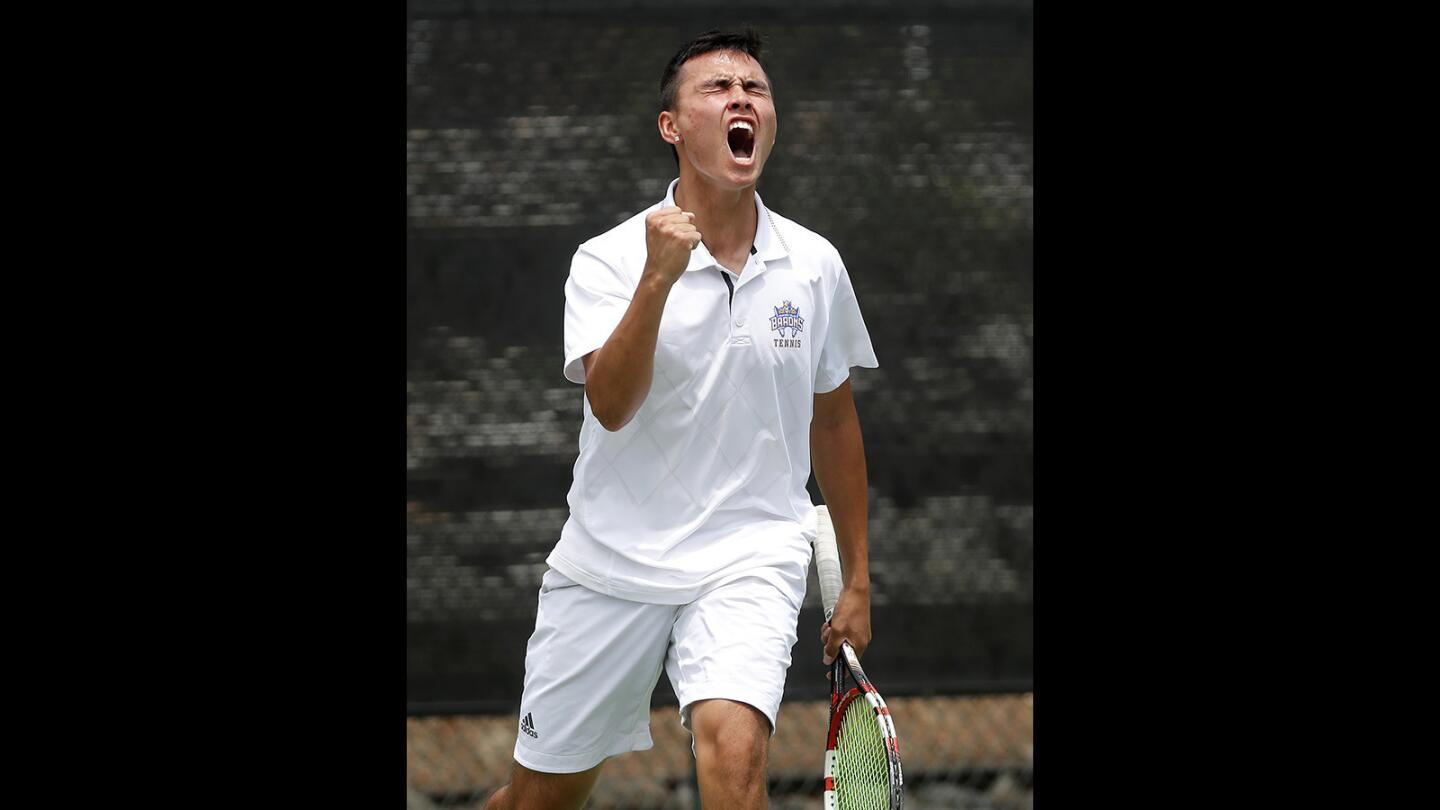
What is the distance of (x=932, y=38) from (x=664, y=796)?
2274 millimetres

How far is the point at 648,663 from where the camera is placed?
3000 mm

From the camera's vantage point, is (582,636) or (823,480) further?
(823,480)

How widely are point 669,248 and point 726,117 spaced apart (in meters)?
0.37

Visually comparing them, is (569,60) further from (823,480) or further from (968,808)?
(968,808)

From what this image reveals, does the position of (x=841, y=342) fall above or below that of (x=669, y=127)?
below

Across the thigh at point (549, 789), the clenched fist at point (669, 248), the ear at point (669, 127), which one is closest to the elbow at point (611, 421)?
the clenched fist at point (669, 248)

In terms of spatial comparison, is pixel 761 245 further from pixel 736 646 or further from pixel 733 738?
pixel 733 738

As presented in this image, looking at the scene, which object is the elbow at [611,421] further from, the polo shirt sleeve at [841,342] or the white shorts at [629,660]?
the polo shirt sleeve at [841,342]

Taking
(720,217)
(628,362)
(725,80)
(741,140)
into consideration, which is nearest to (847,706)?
(628,362)

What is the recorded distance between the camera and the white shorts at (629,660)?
2.82m

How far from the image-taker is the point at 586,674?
301cm

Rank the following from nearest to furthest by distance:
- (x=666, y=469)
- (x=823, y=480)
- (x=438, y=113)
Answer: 1. (x=666, y=469)
2. (x=823, y=480)
3. (x=438, y=113)

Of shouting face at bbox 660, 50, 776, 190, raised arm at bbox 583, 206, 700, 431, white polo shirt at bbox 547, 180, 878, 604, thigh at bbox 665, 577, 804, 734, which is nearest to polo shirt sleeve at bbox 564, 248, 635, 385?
white polo shirt at bbox 547, 180, 878, 604

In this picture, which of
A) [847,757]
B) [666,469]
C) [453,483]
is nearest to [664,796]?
[453,483]
